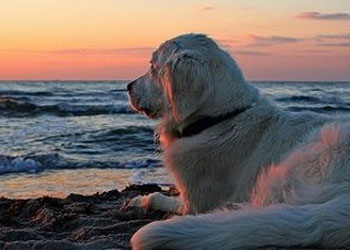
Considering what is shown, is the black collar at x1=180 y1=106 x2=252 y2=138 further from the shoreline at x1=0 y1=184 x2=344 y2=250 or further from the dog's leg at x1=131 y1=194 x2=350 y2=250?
the dog's leg at x1=131 y1=194 x2=350 y2=250

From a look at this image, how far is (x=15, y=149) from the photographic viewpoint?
11.7 metres

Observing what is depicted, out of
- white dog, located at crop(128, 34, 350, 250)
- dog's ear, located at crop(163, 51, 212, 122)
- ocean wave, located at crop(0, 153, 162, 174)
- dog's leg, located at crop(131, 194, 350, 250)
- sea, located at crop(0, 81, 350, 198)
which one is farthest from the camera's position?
ocean wave, located at crop(0, 153, 162, 174)

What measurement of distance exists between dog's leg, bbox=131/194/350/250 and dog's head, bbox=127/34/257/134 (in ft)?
5.31

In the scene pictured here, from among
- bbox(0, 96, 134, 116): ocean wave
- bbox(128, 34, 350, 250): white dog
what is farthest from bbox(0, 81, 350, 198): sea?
bbox(0, 96, 134, 116): ocean wave

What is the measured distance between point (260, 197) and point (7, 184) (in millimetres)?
5087

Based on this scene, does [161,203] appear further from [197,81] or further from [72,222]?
[197,81]

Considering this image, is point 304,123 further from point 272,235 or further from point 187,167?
point 272,235

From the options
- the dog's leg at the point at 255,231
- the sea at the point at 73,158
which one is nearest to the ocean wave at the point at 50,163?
the sea at the point at 73,158

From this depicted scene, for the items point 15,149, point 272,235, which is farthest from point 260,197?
point 15,149

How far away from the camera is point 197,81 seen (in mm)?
4277

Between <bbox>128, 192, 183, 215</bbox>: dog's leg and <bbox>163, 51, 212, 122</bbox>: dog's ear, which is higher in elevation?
<bbox>163, 51, 212, 122</bbox>: dog's ear

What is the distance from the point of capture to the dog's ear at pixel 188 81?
426cm

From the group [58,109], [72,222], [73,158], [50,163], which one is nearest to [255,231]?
[72,222]

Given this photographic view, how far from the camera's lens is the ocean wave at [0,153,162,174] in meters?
9.34
